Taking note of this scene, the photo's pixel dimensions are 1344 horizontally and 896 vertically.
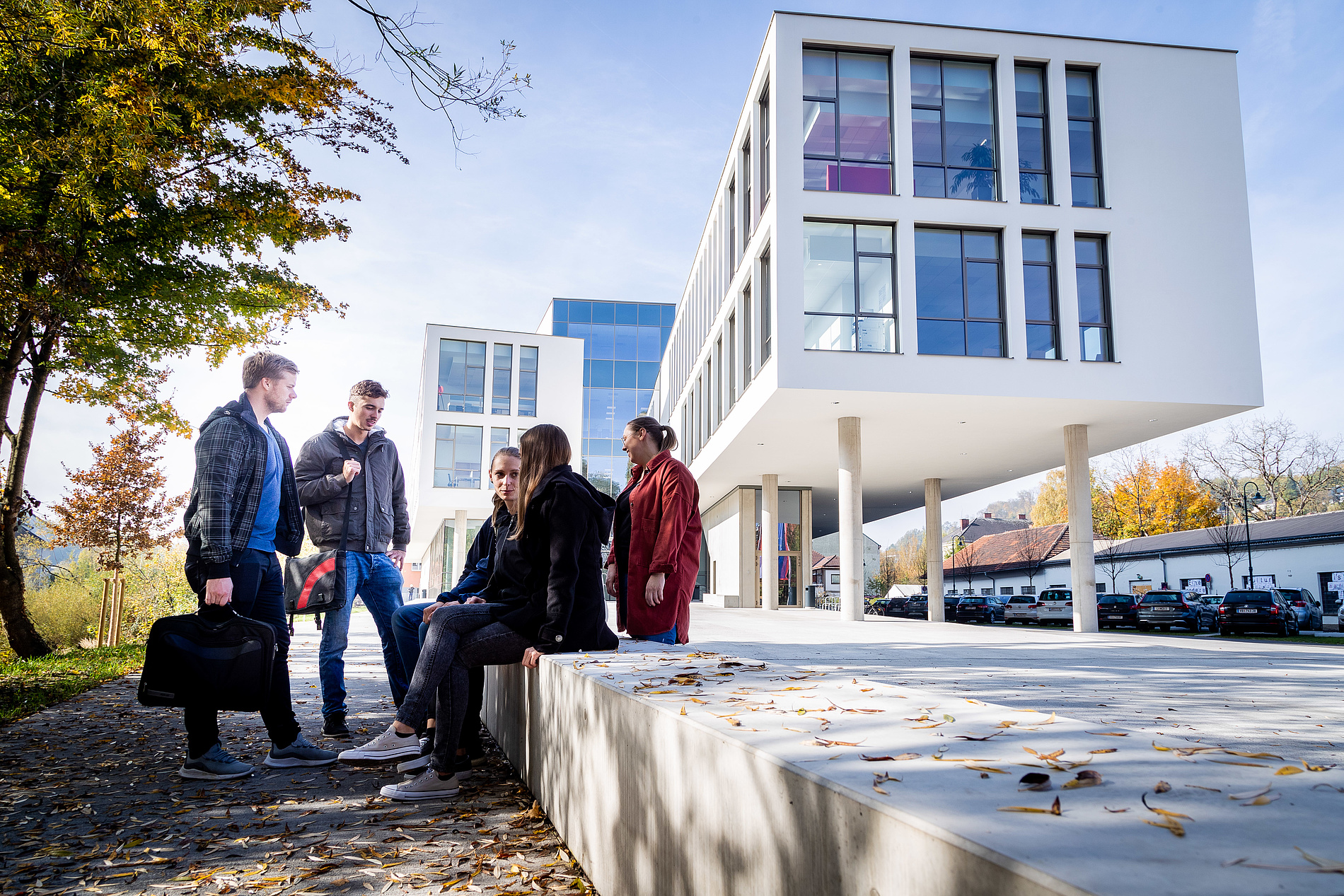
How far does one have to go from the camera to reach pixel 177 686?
14.1 feet

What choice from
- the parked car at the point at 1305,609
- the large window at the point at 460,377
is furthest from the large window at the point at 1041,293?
the large window at the point at 460,377

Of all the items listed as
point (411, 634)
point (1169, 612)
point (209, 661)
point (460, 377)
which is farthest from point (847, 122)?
point (460, 377)

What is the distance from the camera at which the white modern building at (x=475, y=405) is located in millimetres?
43094

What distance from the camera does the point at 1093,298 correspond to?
19.3m

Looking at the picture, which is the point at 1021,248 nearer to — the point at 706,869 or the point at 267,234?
the point at 267,234

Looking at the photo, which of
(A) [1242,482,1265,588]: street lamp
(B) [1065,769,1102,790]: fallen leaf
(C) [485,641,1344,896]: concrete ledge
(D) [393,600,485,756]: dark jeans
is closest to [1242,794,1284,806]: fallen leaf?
(C) [485,641,1344,896]: concrete ledge

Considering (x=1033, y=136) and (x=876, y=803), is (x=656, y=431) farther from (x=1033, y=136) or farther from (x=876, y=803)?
(x=1033, y=136)

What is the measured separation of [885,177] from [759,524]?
65.3 ft

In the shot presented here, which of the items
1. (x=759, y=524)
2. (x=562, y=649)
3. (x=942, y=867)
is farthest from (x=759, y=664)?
(x=759, y=524)

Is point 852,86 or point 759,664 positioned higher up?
point 852,86

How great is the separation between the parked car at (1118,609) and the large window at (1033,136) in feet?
45.3

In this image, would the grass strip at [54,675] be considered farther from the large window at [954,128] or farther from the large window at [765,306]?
the large window at [954,128]

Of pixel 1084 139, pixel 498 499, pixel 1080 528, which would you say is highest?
pixel 1084 139

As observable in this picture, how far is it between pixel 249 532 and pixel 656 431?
2.53m
